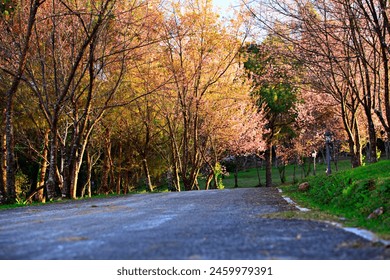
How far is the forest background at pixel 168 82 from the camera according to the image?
692 inches

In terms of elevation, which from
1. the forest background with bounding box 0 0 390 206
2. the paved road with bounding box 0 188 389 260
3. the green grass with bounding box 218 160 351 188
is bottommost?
the paved road with bounding box 0 188 389 260

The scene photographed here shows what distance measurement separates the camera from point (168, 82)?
905 inches

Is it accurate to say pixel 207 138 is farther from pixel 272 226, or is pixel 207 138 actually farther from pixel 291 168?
pixel 291 168

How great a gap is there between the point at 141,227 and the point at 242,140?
29768mm

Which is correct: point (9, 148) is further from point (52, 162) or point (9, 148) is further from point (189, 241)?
point (189, 241)

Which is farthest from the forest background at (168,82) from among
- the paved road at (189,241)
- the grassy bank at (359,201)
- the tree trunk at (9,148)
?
the paved road at (189,241)

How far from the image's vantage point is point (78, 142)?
20.2 meters

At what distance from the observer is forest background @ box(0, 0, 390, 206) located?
692 inches

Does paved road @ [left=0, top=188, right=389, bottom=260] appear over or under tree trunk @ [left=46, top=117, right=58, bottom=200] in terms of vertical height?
under

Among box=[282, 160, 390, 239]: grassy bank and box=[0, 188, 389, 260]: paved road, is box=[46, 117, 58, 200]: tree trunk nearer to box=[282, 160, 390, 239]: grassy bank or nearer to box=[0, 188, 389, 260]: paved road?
box=[282, 160, 390, 239]: grassy bank

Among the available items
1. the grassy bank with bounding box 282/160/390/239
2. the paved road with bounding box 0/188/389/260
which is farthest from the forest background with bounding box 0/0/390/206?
the paved road with bounding box 0/188/389/260

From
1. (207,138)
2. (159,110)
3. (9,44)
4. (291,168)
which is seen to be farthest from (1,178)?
(291,168)

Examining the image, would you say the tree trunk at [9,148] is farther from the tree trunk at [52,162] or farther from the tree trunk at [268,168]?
the tree trunk at [268,168]

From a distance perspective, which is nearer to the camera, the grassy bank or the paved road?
the paved road
